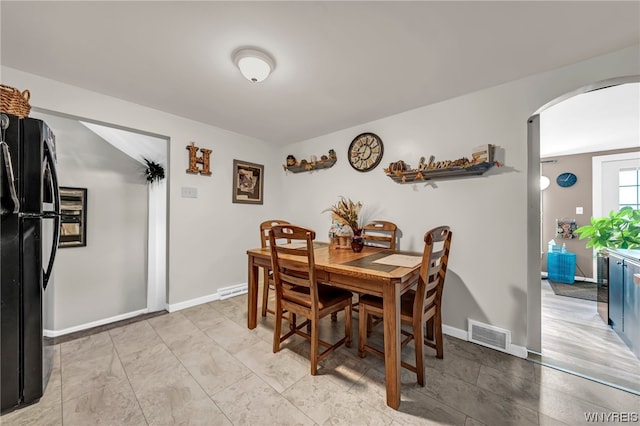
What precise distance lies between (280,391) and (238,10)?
7.57 feet

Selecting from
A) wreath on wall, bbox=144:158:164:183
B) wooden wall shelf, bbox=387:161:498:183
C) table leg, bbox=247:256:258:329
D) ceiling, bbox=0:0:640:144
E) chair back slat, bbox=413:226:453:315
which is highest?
ceiling, bbox=0:0:640:144

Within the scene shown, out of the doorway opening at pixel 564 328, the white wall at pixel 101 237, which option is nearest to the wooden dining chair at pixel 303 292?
the doorway opening at pixel 564 328

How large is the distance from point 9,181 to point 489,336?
11.3 feet

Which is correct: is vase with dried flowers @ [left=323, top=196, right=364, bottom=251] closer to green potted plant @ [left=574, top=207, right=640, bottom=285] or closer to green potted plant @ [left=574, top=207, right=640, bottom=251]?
green potted plant @ [left=574, top=207, right=640, bottom=285]

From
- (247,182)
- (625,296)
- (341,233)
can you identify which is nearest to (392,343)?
(341,233)

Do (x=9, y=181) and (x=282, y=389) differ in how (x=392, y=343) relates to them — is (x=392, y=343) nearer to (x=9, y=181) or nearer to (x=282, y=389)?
(x=282, y=389)

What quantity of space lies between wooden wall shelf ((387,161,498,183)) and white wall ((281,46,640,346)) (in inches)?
2.7

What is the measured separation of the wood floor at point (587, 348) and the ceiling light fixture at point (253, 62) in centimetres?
308

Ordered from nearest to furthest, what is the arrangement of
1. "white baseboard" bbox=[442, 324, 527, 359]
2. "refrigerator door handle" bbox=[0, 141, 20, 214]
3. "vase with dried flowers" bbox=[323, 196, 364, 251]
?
1. "refrigerator door handle" bbox=[0, 141, 20, 214]
2. "white baseboard" bbox=[442, 324, 527, 359]
3. "vase with dried flowers" bbox=[323, 196, 364, 251]

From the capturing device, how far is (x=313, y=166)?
3.42m

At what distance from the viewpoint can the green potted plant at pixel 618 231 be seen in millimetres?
2783

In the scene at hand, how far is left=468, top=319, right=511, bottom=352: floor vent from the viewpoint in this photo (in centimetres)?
196

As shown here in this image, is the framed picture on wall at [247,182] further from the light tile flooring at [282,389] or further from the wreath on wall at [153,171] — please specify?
the light tile flooring at [282,389]

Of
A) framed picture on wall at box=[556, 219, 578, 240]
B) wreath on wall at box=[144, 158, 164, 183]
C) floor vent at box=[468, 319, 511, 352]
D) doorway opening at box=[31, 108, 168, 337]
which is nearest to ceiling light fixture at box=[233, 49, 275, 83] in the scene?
doorway opening at box=[31, 108, 168, 337]
